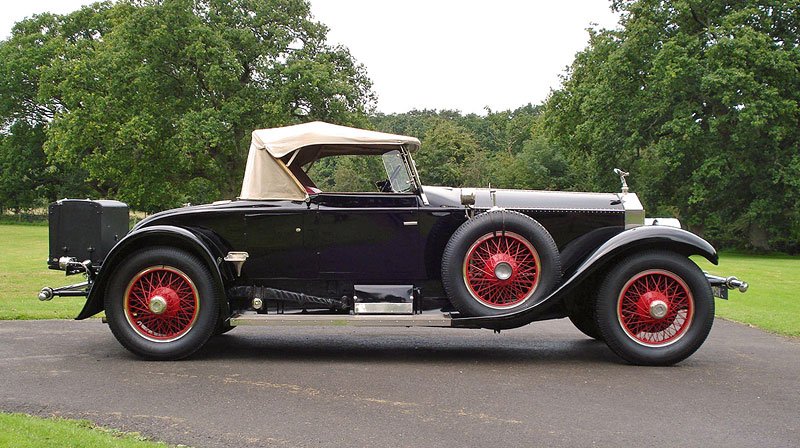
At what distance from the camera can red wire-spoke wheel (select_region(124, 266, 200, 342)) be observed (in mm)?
6340

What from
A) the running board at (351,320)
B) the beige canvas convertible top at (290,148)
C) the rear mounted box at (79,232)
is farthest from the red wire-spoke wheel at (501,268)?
the rear mounted box at (79,232)

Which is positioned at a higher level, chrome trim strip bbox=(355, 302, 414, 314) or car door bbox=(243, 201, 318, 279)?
car door bbox=(243, 201, 318, 279)

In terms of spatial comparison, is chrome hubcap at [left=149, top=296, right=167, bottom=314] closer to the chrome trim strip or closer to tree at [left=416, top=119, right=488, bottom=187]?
the chrome trim strip

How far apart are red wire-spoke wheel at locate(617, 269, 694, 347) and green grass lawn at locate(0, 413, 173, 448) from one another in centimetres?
425

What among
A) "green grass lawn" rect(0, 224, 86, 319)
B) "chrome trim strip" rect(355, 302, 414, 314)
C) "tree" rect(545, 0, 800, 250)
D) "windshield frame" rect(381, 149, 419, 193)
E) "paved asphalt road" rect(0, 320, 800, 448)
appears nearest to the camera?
"paved asphalt road" rect(0, 320, 800, 448)

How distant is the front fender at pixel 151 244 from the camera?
6.29 meters

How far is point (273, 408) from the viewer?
472 centimetres

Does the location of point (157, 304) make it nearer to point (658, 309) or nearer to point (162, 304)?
point (162, 304)

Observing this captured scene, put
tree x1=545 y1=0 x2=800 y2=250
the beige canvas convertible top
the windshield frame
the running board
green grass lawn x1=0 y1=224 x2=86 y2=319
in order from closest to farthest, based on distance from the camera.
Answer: the running board < the beige canvas convertible top < the windshield frame < green grass lawn x1=0 y1=224 x2=86 y2=319 < tree x1=545 y1=0 x2=800 y2=250

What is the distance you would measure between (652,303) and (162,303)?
448 centimetres

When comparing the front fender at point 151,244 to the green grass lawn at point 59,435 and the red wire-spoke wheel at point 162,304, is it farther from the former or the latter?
the green grass lawn at point 59,435

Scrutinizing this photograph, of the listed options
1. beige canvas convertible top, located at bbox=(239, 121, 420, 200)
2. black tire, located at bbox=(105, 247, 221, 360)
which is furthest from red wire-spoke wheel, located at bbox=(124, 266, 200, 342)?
beige canvas convertible top, located at bbox=(239, 121, 420, 200)

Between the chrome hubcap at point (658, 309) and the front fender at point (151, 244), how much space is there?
3.96 m

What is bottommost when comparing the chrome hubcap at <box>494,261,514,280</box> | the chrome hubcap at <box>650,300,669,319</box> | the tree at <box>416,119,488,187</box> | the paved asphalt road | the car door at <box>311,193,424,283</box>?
the paved asphalt road
